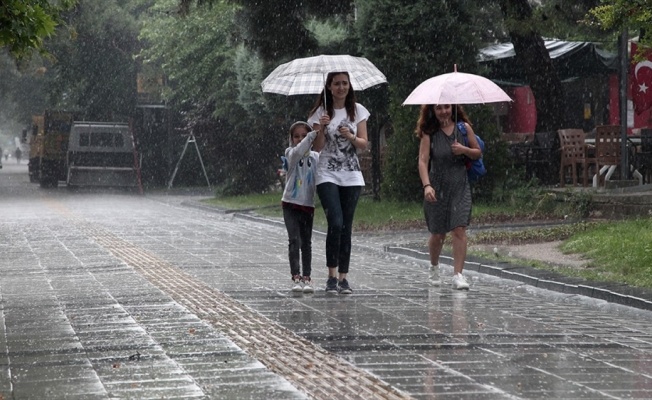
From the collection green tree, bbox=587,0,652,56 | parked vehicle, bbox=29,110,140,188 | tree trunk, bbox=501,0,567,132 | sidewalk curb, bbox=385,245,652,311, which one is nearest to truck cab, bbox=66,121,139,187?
parked vehicle, bbox=29,110,140,188

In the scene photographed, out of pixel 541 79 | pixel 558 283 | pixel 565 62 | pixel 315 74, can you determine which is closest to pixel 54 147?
pixel 565 62

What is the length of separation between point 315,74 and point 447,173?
149 centimetres

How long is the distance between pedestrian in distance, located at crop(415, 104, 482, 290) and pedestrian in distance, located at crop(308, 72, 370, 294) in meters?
0.75

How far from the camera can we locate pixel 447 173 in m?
11.2

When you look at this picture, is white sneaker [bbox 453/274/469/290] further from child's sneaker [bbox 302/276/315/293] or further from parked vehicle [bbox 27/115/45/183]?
parked vehicle [bbox 27/115/45/183]

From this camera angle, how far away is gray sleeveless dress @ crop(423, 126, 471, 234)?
11.2 metres

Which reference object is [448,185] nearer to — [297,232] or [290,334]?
[297,232]

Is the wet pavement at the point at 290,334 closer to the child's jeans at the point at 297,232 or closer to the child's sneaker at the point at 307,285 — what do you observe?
the child's sneaker at the point at 307,285

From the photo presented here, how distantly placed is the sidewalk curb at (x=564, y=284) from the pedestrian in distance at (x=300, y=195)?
2.20 metres

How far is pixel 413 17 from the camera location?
22062 mm

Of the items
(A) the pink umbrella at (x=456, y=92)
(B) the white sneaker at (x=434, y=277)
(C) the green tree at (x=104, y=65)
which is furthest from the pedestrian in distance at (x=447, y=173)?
(C) the green tree at (x=104, y=65)

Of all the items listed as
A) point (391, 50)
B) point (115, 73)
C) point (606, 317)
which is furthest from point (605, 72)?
point (115, 73)

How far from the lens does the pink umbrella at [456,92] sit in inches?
438

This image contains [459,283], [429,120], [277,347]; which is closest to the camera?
[277,347]
